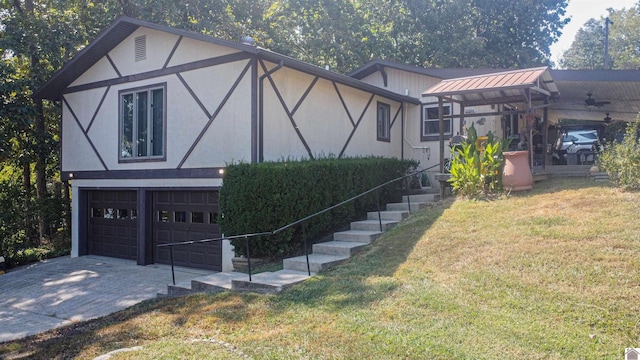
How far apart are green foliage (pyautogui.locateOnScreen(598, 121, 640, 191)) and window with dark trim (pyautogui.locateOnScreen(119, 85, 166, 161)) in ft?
31.2

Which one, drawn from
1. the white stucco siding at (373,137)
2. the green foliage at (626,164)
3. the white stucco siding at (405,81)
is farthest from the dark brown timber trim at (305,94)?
the green foliage at (626,164)

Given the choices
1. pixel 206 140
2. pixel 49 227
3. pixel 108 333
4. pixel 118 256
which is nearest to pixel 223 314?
pixel 108 333

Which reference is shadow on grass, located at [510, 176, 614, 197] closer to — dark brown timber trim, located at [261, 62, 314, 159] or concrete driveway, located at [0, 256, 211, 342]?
dark brown timber trim, located at [261, 62, 314, 159]

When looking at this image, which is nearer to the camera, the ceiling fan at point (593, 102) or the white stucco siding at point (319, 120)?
the white stucco siding at point (319, 120)

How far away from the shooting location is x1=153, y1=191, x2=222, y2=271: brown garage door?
11406 millimetres

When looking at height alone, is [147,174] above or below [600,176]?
above

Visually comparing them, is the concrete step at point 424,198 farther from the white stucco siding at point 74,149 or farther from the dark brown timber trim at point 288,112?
the white stucco siding at point 74,149

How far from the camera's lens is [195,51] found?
1134 cm

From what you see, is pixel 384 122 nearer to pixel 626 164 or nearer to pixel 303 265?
pixel 626 164

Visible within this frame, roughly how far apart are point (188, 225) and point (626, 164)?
920 cm

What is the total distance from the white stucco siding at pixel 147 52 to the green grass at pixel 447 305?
6.30 metres

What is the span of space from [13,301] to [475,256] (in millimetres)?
8841

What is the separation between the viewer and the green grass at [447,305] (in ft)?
16.2

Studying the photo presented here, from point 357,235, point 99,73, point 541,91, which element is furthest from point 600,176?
point 99,73
